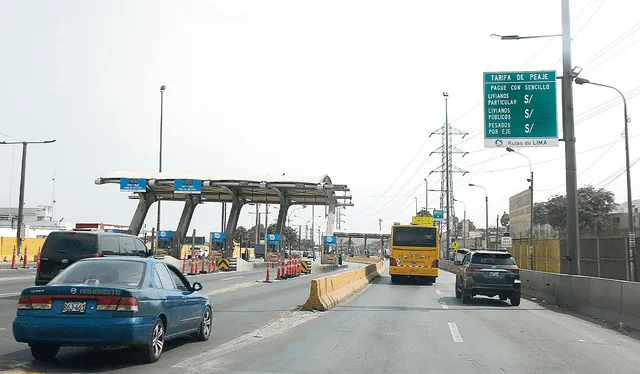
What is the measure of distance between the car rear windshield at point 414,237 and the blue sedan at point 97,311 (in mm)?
23779

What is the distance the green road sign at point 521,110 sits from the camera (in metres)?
21.6

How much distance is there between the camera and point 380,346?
10.9 meters

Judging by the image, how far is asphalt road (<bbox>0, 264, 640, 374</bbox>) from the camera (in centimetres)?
877

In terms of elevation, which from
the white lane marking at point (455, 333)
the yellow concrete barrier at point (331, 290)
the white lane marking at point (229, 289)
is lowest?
the white lane marking at point (229, 289)

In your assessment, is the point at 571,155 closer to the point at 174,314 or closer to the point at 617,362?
the point at 617,362

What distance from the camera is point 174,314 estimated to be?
30.7ft

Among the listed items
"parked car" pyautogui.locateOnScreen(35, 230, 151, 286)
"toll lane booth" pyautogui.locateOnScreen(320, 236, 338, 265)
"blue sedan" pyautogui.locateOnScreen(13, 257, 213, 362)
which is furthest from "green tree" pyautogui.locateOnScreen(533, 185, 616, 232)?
"blue sedan" pyautogui.locateOnScreen(13, 257, 213, 362)

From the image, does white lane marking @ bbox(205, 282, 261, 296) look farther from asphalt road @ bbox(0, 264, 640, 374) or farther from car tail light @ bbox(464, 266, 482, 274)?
car tail light @ bbox(464, 266, 482, 274)

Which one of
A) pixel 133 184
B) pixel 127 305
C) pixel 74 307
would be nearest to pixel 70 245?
pixel 74 307

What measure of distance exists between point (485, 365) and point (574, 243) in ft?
42.4

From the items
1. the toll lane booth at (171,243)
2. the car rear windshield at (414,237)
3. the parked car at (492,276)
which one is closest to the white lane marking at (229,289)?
the car rear windshield at (414,237)

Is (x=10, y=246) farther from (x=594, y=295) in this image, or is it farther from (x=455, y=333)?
(x=594, y=295)

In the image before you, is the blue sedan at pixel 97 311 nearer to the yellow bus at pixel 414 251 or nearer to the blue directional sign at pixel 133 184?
the yellow bus at pixel 414 251

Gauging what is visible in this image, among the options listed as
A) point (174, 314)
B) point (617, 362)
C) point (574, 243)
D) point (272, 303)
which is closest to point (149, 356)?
point (174, 314)
